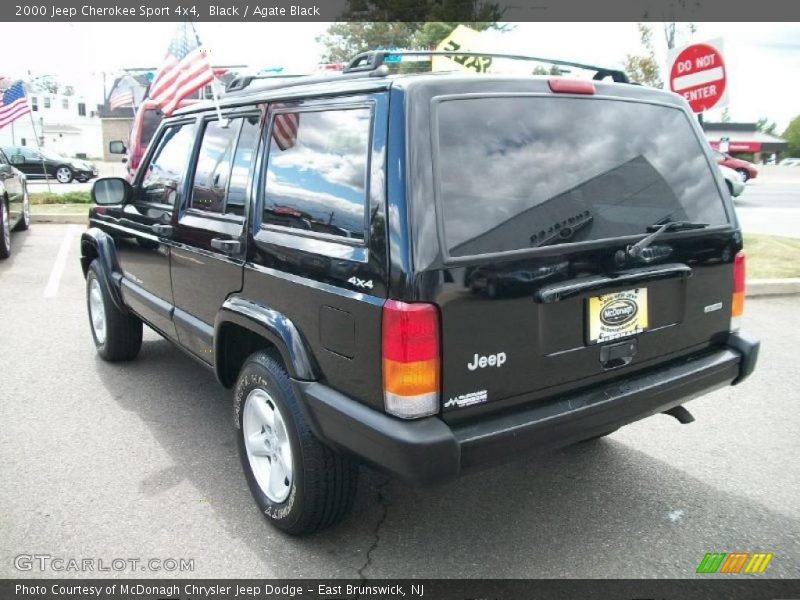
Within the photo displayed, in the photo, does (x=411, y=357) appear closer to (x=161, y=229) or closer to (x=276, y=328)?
(x=276, y=328)

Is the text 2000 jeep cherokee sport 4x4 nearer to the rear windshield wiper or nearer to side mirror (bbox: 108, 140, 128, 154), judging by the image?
the rear windshield wiper

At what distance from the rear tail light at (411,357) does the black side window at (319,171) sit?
1.33ft

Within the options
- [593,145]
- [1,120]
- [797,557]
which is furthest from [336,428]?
[1,120]

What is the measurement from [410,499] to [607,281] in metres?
1.46

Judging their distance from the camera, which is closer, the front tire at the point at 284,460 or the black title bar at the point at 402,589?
the black title bar at the point at 402,589

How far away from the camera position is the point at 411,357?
2279 mm

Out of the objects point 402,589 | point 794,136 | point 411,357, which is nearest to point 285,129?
point 411,357

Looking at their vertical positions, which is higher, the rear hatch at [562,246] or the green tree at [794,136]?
the green tree at [794,136]

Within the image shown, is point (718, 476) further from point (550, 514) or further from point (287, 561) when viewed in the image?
point (287, 561)

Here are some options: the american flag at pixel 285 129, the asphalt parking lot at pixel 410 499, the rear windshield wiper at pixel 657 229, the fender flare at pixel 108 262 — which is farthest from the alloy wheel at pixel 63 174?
the rear windshield wiper at pixel 657 229

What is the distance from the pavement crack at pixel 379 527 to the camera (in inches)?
109

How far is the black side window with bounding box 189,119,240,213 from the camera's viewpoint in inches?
135

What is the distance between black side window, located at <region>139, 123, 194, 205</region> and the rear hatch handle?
2.36 meters

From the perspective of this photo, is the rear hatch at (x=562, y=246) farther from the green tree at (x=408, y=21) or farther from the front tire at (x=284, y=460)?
the green tree at (x=408, y=21)
